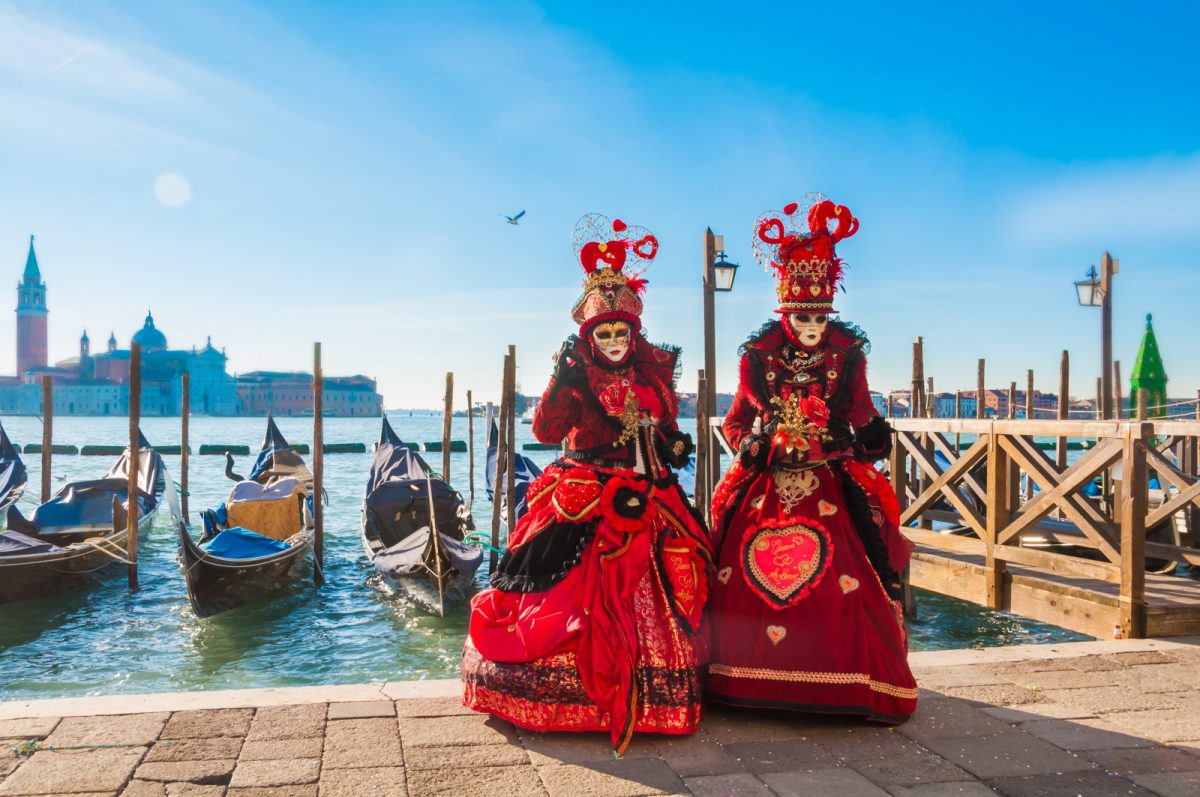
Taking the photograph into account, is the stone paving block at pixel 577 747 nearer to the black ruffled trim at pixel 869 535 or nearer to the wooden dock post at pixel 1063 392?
the black ruffled trim at pixel 869 535

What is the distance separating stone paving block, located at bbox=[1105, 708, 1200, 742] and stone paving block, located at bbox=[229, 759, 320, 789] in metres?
2.42

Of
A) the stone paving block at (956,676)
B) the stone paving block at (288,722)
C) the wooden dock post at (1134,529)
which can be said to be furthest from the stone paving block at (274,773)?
the wooden dock post at (1134,529)

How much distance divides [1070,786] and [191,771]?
91.0 inches

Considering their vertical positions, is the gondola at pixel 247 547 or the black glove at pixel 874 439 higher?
the black glove at pixel 874 439

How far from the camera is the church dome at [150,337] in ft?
313

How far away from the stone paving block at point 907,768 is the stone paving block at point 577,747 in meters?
0.58

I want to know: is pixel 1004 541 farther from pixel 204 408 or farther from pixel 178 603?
pixel 204 408

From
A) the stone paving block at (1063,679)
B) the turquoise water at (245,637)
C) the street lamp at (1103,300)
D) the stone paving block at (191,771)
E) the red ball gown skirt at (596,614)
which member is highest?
the street lamp at (1103,300)

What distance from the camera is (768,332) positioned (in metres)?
3.21

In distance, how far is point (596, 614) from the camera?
2.80 meters

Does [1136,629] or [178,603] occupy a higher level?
[1136,629]

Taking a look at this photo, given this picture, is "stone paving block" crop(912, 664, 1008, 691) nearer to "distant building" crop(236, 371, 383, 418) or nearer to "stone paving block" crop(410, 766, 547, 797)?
"stone paving block" crop(410, 766, 547, 797)

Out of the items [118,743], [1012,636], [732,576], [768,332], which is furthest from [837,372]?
[1012,636]

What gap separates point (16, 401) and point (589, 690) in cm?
11724
